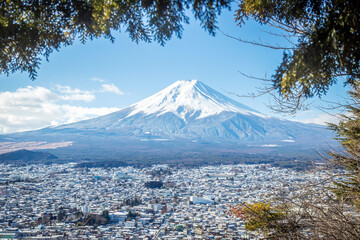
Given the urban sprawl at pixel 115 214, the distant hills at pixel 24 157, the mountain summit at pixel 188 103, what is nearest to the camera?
the urban sprawl at pixel 115 214

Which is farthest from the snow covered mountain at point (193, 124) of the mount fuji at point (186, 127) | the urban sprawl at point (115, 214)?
the urban sprawl at point (115, 214)

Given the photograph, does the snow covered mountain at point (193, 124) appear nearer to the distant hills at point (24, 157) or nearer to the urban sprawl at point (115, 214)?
the distant hills at point (24, 157)

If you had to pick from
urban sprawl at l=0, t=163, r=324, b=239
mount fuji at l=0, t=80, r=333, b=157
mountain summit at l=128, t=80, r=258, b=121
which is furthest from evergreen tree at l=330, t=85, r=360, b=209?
mountain summit at l=128, t=80, r=258, b=121

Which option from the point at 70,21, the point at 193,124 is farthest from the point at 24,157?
the point at 193,124

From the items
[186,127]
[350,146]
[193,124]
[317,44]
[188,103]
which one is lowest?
[350,146]

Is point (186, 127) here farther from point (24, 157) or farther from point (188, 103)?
point (24, 157)

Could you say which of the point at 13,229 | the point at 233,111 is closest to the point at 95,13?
the point at 13,229

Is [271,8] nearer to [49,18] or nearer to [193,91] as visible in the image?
[49,18]

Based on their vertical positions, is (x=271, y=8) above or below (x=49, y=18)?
above
